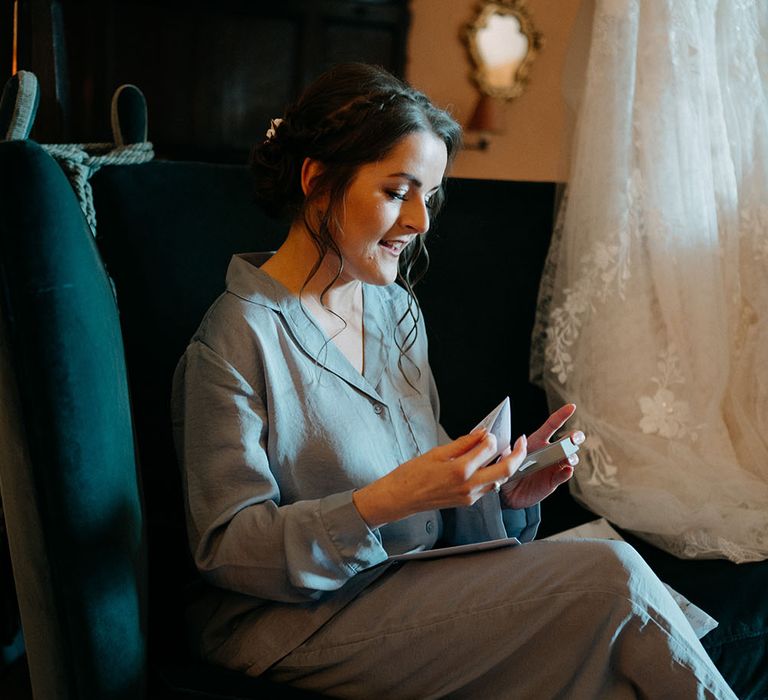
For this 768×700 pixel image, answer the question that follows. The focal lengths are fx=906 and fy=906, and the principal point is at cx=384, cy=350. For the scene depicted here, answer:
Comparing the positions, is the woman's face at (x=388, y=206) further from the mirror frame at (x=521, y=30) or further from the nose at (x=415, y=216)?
the mirror frame at (x=521, y=30)

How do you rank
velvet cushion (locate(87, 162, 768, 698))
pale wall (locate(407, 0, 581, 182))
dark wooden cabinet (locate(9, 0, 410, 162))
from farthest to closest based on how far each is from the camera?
pale wall (locate(407, 0, 581, 182))
dark wooden cabinet (locate(9, 0, 410, 162))
velvet cushion (locate(87, 162, 768, 698))

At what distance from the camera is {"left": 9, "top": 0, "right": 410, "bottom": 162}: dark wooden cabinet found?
10.5 feet

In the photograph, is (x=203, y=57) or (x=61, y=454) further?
(x=203, y=57)

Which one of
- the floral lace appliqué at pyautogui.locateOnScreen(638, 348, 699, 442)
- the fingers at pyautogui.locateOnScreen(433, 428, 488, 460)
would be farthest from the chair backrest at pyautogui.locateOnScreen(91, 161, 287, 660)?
the floral lace appliqué at pyautogui.locateOnScreen(638, 348, 699, 442)

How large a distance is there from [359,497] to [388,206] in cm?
41

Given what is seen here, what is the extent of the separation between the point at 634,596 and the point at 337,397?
466mm

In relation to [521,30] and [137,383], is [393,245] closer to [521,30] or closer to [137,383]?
[137,383]

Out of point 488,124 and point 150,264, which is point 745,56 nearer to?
point 150,264

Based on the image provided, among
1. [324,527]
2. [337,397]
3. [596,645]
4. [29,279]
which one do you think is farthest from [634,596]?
[29,279]

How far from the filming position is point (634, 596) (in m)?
1.02

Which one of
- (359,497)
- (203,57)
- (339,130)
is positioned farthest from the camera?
(203,57)

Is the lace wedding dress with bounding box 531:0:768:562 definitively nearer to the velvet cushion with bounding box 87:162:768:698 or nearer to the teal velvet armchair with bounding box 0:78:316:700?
the velvet cushion with bounding box 87:162:768:698

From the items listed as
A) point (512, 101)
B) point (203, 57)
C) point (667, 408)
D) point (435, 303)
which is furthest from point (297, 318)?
point (512, 101)

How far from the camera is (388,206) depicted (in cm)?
123
